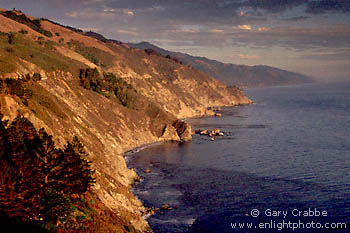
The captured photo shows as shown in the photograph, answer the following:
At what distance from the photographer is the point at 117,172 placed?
54375mm

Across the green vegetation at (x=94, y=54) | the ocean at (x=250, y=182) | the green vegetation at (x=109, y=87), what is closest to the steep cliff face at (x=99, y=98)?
the green vegetation at (x=109, y=87)

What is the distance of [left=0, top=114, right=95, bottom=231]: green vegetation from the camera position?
20.8m

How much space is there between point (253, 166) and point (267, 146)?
→ 68.9ft

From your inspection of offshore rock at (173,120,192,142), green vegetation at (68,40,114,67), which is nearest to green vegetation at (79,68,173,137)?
offshore rock at (173,120,192,142)

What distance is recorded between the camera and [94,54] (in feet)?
472

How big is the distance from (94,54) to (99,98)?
204ft

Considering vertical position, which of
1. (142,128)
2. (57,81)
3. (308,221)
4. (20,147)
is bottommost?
(308,221)

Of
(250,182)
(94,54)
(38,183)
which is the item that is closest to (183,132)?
(250,182)

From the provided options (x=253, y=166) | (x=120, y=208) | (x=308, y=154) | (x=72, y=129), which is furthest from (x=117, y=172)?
(x=308, y=154)

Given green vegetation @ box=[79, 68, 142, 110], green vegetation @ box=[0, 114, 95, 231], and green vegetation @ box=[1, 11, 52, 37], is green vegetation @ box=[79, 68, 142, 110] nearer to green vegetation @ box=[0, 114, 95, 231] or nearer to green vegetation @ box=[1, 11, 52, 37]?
green vegetation @ box=[1, 11, 52, 37]

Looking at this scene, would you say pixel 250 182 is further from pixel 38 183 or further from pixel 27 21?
pixel 27 21

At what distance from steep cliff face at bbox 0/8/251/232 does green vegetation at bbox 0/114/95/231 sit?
8.75 meters

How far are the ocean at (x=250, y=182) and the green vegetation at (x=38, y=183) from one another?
16.0 metres

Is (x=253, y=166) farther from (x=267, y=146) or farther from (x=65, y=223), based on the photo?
(x=65, y=223)
